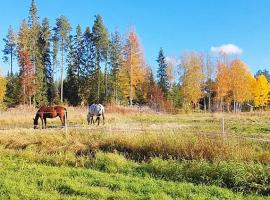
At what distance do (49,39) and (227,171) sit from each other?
213ft

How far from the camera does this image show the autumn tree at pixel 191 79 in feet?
233

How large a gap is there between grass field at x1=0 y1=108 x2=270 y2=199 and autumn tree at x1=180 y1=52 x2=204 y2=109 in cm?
5382

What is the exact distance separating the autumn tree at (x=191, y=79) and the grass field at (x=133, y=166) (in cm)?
5382

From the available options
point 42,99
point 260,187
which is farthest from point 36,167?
point 42,99

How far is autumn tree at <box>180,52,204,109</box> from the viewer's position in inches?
2798

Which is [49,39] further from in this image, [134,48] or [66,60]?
[134,48]

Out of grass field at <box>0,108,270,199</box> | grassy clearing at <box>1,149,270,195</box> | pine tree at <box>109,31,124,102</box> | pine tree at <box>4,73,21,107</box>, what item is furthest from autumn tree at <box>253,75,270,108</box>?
grassy clearing at <box>1,149,270,195</box>

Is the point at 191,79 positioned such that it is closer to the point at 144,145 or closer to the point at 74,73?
the point at 74,73

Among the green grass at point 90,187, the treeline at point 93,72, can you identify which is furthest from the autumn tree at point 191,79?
the green grass at point 90,187

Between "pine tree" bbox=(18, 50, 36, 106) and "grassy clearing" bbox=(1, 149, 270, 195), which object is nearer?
"grassy clearing" bbox=(1, 149, 270, 195)

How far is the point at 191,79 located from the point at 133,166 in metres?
60.0

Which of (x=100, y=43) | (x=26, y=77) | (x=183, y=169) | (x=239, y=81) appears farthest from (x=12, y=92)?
(x=183, y=169)

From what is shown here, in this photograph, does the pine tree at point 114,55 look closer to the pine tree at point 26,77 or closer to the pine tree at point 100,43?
the pine tree at point 100,43

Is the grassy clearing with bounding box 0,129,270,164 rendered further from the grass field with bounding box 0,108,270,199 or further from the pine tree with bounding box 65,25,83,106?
the pine tree with bounding box 65,25,83,106
